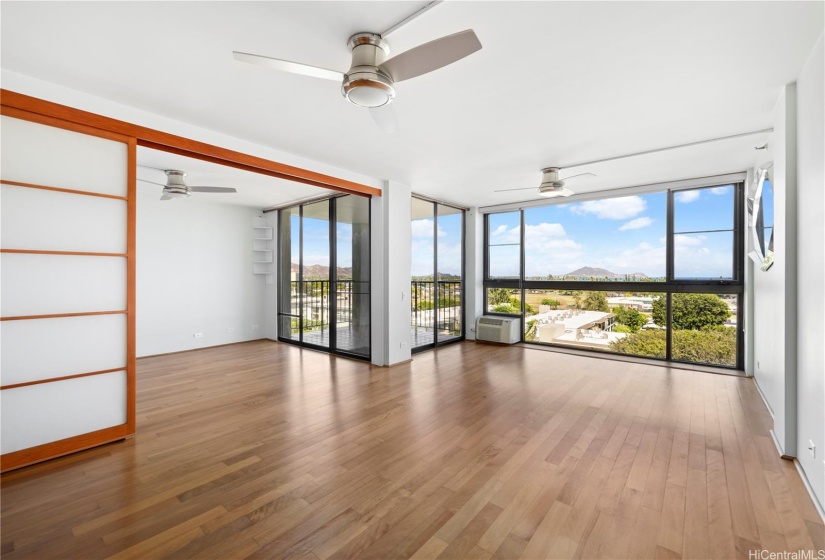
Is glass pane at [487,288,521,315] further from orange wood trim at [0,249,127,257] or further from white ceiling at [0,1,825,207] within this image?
orange wood trim at [0,249,127,257]

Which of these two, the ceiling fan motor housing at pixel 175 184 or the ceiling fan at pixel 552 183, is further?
the ceiling fan motor housing at pixel 175 184

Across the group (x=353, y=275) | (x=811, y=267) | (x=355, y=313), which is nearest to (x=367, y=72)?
(x=811, y=267)

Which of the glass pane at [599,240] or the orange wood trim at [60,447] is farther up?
the glass pane at [599,240]

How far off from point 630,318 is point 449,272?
3.16 meters

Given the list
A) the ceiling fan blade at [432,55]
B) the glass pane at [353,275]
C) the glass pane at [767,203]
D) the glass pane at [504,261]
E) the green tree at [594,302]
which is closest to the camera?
the ceiling fan blade at [432,55]

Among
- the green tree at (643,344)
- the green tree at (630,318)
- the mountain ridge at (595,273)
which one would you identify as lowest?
the green tree at (643,344)

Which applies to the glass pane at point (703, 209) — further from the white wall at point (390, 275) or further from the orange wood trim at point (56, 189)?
the orange wood trim at point (56, 189)

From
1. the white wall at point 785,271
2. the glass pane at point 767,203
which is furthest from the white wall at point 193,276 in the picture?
the glass pane at point 767,203

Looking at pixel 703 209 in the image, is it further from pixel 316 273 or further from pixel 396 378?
pixel 316 273

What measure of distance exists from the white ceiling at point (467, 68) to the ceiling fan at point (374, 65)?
0.30 ft

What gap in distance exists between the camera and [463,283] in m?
7.19

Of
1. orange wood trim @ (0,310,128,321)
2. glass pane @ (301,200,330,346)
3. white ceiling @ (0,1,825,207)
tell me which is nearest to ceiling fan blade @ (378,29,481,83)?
white ceiling @ (0,1,825,207)

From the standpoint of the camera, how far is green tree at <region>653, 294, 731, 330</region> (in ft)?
16.1

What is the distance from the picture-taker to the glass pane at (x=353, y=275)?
5582mm
